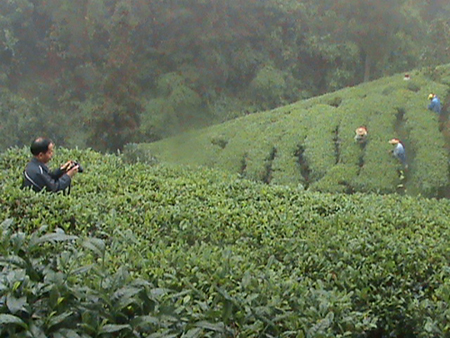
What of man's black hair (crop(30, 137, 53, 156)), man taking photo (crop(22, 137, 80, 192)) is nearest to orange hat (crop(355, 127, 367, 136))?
man taking photo (crop(22, 137, 80, 192))

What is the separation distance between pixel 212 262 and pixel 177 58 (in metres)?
8.43

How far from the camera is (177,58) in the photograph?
33.4 ft

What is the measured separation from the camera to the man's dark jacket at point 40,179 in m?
3.32

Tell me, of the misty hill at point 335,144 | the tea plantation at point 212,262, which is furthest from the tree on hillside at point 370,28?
the tea plantation at point 212,262

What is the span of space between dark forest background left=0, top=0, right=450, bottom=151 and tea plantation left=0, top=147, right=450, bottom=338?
15.4ft

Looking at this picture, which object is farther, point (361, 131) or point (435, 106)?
point (435, 106)

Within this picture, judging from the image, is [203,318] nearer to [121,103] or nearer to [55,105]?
[121,103]

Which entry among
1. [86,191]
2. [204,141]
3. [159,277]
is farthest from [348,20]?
[159,277]

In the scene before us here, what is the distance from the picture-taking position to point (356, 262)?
257cm

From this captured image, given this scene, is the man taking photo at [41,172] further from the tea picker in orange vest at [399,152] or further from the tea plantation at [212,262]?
the tea picker in orange vest at [399,152]

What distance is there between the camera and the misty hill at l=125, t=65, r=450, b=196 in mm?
6750

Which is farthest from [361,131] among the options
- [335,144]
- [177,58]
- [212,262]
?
[212,262]

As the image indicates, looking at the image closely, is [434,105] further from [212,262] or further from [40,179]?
[212,262]

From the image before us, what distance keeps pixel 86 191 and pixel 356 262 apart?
2.06 meters
